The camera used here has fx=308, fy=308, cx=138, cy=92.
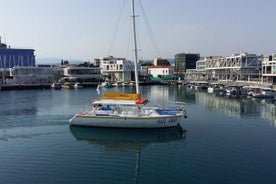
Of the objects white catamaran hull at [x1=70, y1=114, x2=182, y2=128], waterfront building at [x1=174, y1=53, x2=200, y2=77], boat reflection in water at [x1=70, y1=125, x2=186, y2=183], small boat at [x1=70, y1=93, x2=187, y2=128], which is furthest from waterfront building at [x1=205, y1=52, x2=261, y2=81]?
boat reflection in water at [x1=70, y1=125, x2=186, y2=183]

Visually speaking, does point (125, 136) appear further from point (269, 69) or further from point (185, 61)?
point (185, 61)

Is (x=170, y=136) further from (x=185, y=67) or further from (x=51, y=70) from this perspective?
(x=185, y=67)

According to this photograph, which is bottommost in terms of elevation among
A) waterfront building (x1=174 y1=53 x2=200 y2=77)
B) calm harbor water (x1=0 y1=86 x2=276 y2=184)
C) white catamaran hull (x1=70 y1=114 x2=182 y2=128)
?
calm harbor water (x1=0 y1=86 x2=276 y2=184)

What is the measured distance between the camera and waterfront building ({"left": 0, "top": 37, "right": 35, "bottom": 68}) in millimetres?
121250

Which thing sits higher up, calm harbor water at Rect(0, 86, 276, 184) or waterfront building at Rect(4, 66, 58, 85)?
waterfront building at Rect(4, 66, 58, 85)

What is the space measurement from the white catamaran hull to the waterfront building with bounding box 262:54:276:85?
209 ft

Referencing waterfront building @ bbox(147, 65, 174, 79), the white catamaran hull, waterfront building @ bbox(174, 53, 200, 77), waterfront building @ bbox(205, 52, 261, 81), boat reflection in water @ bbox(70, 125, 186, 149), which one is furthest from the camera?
waterfront building @ bbox(174, 53, 200, 77)

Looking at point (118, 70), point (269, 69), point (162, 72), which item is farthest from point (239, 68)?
point (118, 70)

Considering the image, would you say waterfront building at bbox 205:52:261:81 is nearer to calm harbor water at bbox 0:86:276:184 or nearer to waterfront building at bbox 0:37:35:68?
calm harbor water at bbox 0:86:276:184

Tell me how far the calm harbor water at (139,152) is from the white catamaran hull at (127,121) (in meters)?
0.69

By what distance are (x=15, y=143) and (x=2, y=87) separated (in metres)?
75.3

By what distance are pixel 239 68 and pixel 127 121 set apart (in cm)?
8983

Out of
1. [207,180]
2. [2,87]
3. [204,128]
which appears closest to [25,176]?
[207,180]

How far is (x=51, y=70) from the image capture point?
11594 centimetres
